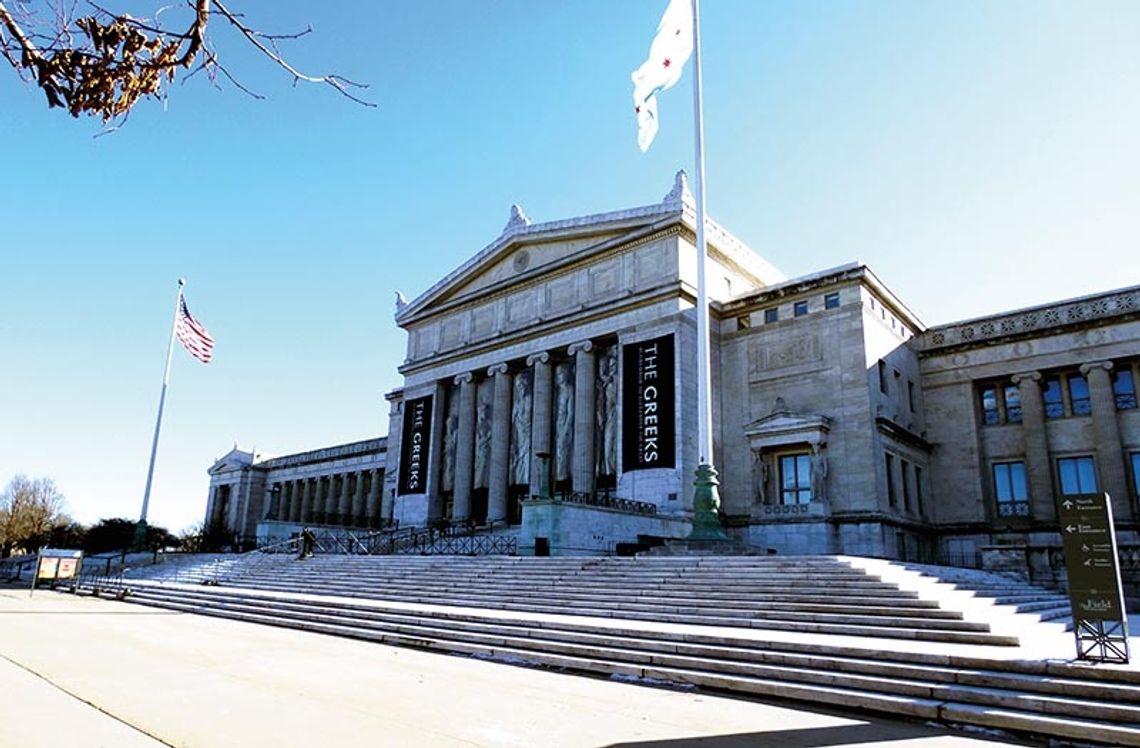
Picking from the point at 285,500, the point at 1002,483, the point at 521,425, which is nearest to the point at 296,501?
the point at 285,500

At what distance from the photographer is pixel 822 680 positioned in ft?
31.3

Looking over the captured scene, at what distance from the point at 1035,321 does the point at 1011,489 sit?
303 inches

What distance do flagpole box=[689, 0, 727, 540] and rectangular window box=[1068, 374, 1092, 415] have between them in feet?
68.2

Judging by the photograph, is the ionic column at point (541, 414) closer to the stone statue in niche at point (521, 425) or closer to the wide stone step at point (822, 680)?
the stone statue in niche at point (521, 425)

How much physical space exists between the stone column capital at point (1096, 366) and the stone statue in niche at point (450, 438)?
1279 inches

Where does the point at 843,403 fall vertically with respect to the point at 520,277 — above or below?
below

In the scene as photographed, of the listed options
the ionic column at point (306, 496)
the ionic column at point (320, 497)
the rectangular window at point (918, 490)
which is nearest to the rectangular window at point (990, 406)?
the rectangular window at point (918, 490)

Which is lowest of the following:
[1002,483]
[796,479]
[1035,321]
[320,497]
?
[796,479]

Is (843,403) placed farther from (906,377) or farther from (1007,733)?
(1007,733)

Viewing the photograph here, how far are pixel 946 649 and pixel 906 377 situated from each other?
1103 inches

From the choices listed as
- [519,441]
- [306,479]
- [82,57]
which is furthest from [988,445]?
[306,479]

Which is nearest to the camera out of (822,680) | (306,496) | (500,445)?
(822,680)

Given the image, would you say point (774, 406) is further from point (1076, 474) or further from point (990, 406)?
point (1076, 474)

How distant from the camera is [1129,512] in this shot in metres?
29.6
